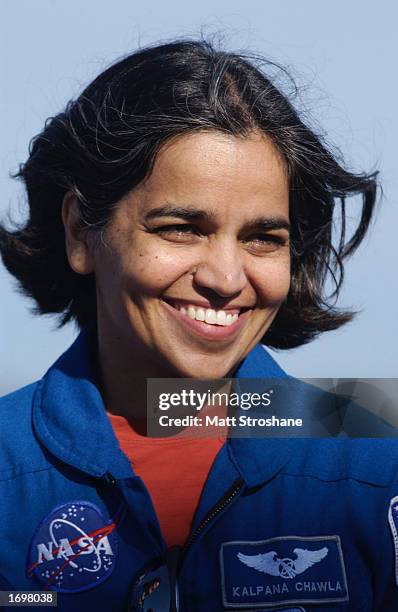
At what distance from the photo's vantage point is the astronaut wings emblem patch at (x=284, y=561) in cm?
166

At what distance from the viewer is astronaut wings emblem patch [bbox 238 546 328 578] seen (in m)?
1.66

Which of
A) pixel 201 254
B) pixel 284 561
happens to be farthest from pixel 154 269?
pixel 284 561

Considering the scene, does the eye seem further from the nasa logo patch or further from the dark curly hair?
the nasa logo patch

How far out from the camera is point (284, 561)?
1.67 m

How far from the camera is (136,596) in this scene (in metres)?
1.63

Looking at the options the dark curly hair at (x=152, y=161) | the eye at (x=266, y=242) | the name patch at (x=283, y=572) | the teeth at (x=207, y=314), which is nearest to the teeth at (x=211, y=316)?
the teeth at (x=207, y=314)

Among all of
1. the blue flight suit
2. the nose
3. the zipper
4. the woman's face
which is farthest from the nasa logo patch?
the nose

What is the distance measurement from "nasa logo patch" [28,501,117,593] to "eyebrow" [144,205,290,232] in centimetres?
48

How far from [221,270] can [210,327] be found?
0.11m

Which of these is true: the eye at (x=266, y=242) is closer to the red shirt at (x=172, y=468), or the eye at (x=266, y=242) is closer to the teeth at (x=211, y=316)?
the teeth at (x=211, y=316)

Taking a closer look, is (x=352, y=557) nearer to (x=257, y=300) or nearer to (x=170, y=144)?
(x=257, y=300)

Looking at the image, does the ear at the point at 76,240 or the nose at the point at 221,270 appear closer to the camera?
the nose at the point at 221,270

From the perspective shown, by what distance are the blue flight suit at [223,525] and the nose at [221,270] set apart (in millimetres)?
262

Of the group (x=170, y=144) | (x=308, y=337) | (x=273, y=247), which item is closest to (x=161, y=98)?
(x=170, y=144)
